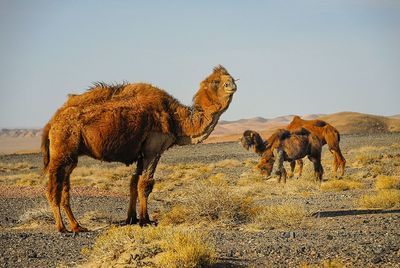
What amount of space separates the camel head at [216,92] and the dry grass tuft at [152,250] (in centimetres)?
441

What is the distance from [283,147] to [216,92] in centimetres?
975

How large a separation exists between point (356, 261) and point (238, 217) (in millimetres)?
5041

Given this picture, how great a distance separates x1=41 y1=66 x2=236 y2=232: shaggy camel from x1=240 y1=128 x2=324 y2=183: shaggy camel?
9489 millimetres

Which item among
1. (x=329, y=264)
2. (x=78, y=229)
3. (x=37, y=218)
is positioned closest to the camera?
(x=329, y=264)

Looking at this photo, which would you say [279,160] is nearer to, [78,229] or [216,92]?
[216,92]

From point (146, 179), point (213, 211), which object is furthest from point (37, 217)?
point (213, 211)

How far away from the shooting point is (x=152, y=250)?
30.0ft

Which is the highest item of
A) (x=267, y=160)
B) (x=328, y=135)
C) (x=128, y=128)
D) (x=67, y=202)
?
(x=128, y=128)

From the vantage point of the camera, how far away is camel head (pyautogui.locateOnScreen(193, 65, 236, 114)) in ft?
44.9

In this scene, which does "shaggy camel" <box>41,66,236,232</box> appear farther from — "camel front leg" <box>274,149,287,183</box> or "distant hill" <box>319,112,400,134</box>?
"distant hill" <box>319,112,400,134</box>

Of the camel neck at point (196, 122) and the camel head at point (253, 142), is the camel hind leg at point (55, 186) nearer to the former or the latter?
the camel neck at point (196, 122)

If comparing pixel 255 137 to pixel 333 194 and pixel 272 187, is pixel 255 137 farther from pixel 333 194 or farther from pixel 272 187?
pixel 333 194

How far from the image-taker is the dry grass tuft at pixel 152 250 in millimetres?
8539

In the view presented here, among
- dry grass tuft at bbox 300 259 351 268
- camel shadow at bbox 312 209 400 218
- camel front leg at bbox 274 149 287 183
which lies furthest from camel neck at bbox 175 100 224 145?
camel front leg at bbox 274 149 287 183
